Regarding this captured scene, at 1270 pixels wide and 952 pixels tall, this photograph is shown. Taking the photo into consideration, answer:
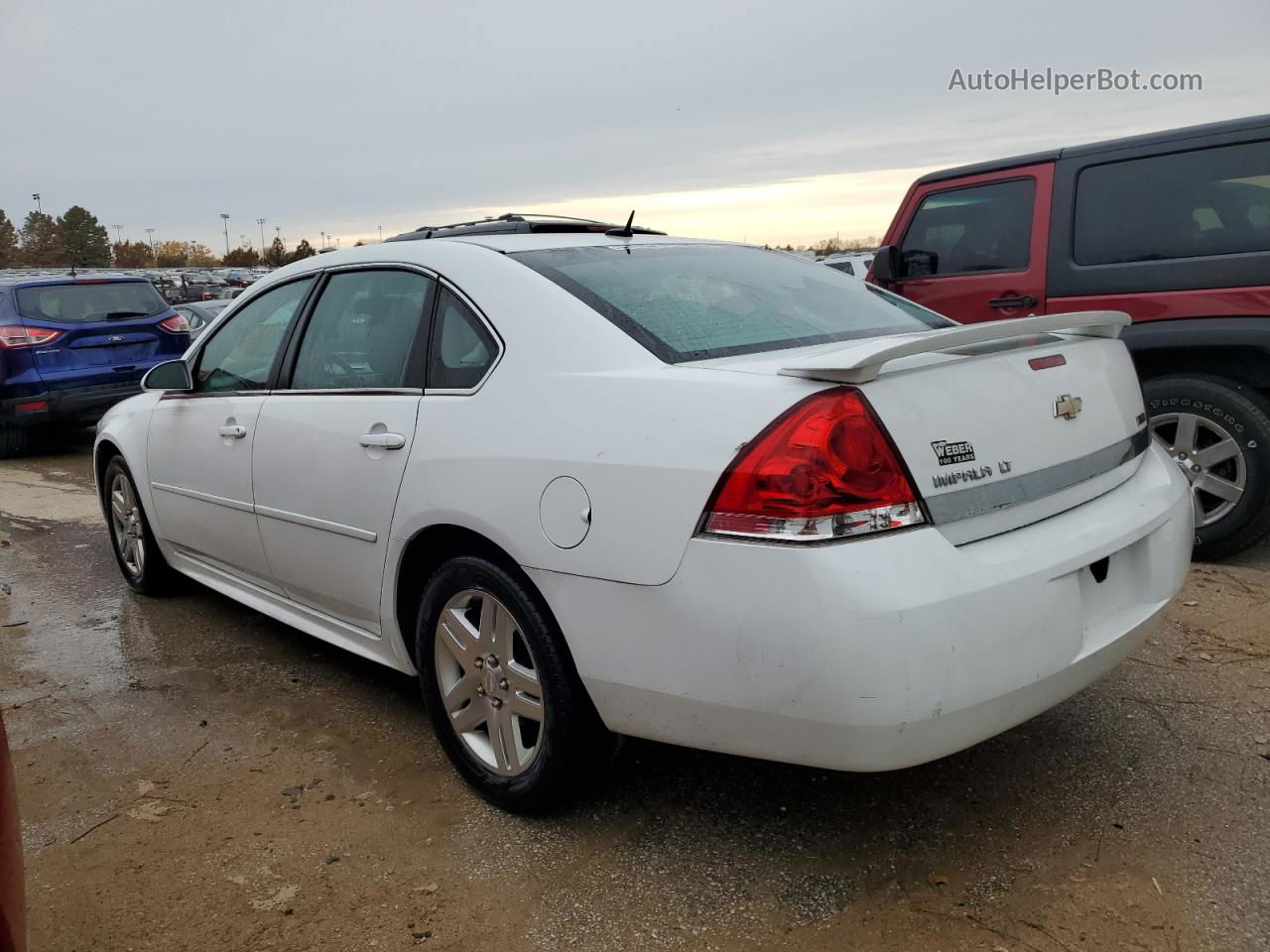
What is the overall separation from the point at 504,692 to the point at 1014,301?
3.73m

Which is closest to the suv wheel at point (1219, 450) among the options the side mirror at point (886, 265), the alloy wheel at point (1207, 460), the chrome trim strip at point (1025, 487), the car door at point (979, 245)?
the alloy wheel at point (1207, 460)

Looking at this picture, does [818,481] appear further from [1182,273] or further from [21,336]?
[21,336]

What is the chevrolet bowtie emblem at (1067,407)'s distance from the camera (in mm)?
2525

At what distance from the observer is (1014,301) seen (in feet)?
17.4

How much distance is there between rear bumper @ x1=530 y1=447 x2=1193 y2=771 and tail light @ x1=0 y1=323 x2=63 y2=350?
29.2ft

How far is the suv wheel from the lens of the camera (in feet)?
15.1

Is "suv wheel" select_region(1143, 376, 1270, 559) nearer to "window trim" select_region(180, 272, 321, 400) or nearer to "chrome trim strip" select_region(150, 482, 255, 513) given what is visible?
"window trim" select_region(180, 272, 321, 400)

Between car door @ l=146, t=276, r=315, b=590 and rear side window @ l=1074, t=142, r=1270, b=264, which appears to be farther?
rear side window @ l=1074, t=142, r=1270, b=264

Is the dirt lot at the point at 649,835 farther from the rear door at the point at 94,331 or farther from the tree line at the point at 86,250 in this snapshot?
the tree line at the point at 86,250

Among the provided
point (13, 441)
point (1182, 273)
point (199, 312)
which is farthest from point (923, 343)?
point (199, 312)

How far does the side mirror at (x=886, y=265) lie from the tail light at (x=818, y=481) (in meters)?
3.98

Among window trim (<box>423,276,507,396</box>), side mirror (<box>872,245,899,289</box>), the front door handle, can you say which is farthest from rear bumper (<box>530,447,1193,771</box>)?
side mirror (<box>872,245,899,289</box>)

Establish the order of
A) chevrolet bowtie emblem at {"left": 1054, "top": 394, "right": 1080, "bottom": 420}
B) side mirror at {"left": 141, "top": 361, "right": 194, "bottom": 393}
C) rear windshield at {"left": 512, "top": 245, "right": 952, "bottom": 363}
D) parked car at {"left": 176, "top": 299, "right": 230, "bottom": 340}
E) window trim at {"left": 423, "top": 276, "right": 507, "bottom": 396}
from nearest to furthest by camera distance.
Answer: chevrolet bowtie emblem at {"left": 1054, "top": 394, "right": 1080, "bottom": 420} → rear windshield at {"left": 512, "top": 245, "right": 952, "bottom": 363} → window trim at {"left": 423, "top": 276, "right": 507, "bottom": 396} → side mirror at {"left": 141, "top": 361, "right": 194, "bottom": 393} → parked car at {"left": 176, "top": 299, "right": 230, "bottom": 340}

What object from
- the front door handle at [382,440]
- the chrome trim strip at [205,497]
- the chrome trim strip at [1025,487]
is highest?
the front door handle at [382,440]
